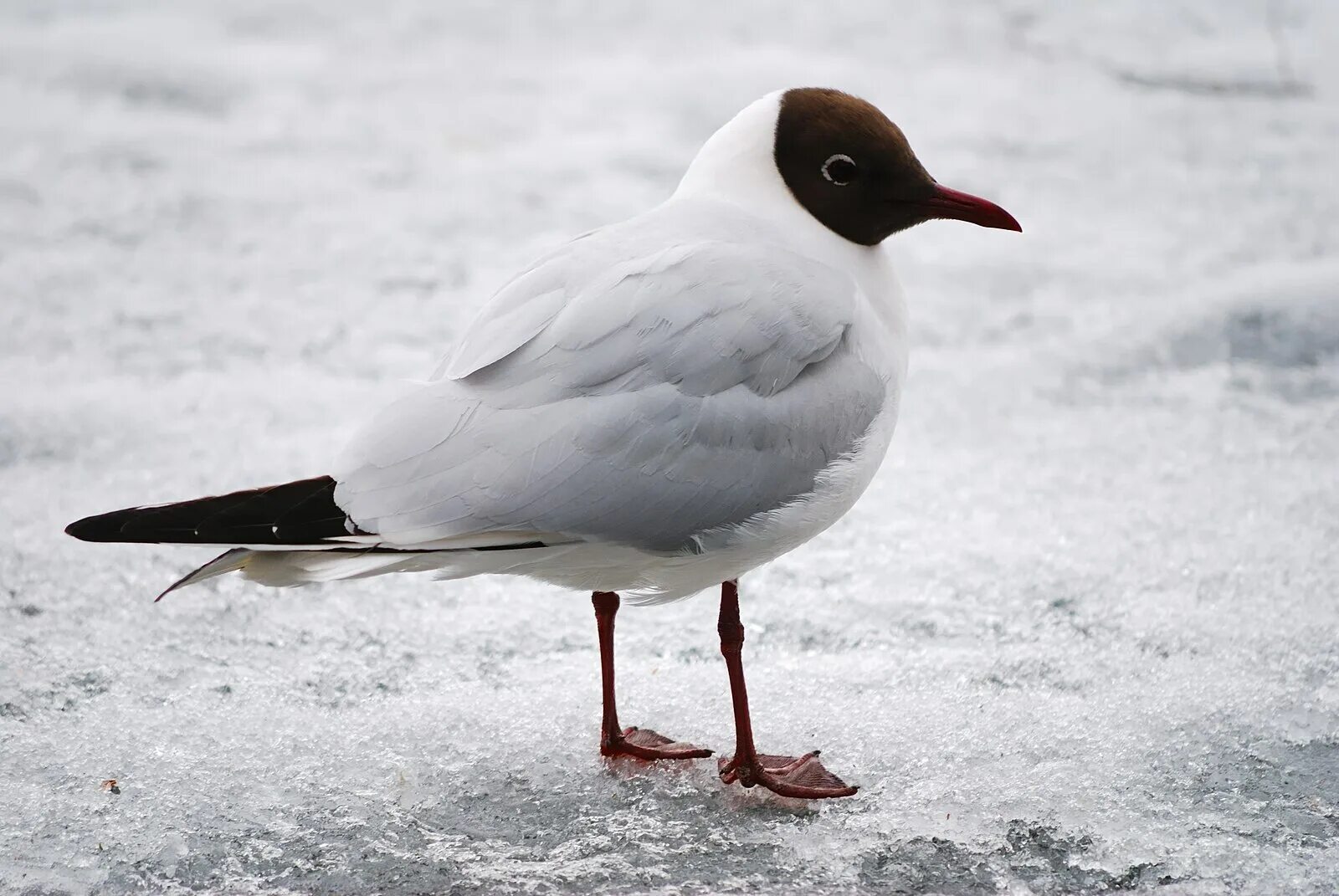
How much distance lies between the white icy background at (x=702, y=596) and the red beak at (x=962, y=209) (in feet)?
3.25

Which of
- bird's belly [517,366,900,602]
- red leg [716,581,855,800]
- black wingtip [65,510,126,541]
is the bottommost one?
red leg [716,581,855,800]

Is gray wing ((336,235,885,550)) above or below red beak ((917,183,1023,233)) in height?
below

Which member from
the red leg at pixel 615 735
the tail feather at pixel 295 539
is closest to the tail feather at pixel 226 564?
the tail feather at pixel 295 539

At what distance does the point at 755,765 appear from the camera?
2.92 metres

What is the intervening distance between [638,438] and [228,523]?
725 mm

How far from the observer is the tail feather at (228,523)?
2.48 m

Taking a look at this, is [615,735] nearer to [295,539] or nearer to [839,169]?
[295,539]

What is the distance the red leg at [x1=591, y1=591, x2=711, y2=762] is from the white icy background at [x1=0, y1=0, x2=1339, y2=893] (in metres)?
0.07

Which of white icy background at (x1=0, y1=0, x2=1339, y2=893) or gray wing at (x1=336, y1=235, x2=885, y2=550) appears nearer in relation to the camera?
gray wing at (x1=336, y1=235, x2=885, y2=550)

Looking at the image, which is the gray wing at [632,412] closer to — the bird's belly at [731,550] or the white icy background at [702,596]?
the bird's belly at [731,550]

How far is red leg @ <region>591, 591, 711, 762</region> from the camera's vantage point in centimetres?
302

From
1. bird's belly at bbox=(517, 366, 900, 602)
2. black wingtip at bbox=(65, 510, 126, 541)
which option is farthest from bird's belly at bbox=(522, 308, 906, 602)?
black wingtip at bbox=(65, 510, 126, 541)

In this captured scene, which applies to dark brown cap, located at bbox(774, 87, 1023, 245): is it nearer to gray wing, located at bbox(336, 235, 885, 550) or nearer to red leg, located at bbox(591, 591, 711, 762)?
gray wing, located at bbox(336, 235, 885, 550)

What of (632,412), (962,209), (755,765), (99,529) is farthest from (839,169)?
(99,529)
